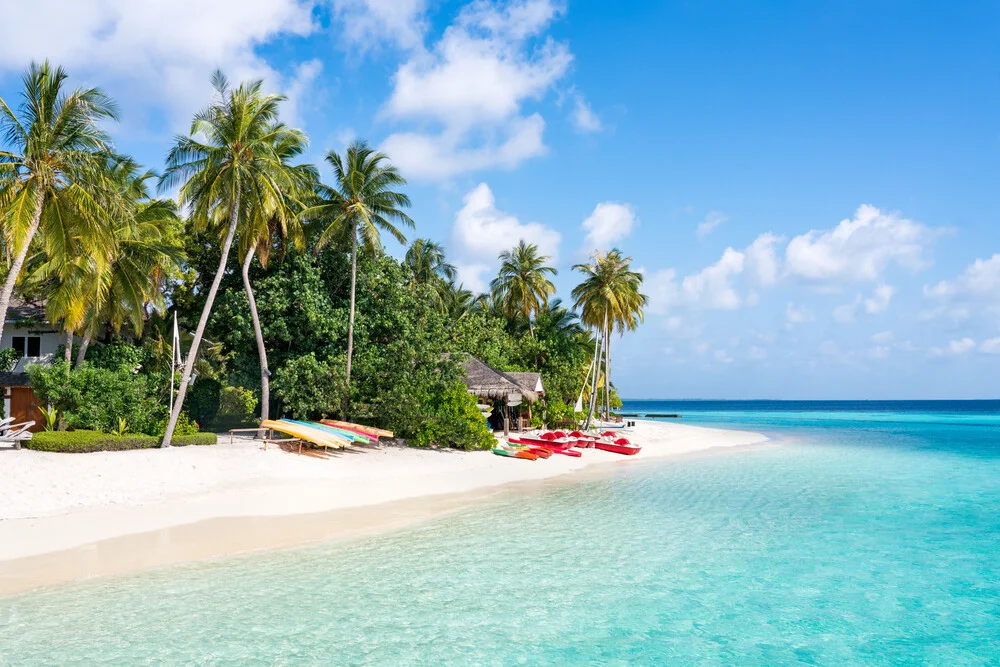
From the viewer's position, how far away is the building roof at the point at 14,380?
76.2 feet

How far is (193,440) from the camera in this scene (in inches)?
773

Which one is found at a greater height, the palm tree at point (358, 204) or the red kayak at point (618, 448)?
the palm tree at point (358, 204)

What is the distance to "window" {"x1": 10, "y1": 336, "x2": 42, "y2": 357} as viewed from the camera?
2542 cm

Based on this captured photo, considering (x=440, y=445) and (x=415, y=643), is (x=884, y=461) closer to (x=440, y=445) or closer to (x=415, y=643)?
(x=440, y=445)

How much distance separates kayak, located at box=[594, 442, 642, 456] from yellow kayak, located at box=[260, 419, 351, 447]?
12.3m

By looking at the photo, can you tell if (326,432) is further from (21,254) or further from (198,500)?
(21,254)

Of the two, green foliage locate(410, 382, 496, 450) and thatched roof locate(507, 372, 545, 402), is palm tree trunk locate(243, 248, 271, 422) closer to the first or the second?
green foliage locate(410, 382, 496, 450)

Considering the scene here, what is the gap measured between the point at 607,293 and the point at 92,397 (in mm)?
28774

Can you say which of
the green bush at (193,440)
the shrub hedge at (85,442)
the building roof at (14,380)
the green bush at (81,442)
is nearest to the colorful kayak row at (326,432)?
the green bush at (193,440)

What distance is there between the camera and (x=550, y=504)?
16.1 m

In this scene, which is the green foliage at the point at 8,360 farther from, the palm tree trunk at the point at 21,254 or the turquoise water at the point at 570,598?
the turquoise water at the point at 570,598

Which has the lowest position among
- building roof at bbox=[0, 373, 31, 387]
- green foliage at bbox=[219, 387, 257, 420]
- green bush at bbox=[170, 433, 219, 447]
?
green bush at bbox=[170, 433, 219, 447]

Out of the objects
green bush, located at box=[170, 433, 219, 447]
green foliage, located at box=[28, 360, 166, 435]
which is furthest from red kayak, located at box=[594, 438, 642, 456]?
green foliage, located at box=[28, 360, 166, 435]

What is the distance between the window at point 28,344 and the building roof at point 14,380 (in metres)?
1.83
